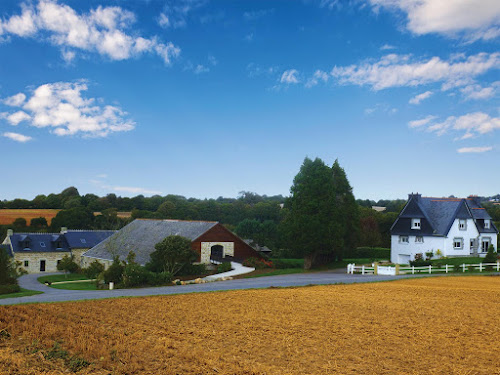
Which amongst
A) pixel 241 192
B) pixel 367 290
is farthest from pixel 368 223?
pixel 241 192

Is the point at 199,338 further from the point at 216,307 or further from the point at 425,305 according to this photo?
the point at 425,305

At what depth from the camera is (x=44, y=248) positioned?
5878 cm

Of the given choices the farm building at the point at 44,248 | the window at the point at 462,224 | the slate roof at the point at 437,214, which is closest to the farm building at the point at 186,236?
the farm building at the point at 44,248

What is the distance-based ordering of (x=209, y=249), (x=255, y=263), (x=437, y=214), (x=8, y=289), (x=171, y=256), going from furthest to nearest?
(x=437, y=214) < (x=209, y=249) < (x=255, y=263) < (x=171, y=256) < (x=8, y=289)

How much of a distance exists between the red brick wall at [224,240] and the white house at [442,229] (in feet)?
54.4

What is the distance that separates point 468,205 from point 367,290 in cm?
2827

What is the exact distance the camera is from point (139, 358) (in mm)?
11977

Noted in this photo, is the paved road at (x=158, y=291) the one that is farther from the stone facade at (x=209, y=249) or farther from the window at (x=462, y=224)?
the window at (x=462, y=224)

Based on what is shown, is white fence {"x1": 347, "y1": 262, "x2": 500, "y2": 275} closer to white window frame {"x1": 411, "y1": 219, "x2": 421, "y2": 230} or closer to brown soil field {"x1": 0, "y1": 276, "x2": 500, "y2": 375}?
white window frame {"x1": 411, "y1": 219, "x2": 421, "y2": 230}

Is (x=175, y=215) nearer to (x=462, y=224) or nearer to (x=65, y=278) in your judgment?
(x=65, y=278)

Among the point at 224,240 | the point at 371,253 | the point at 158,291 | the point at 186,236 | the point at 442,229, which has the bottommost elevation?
the point at 158,291

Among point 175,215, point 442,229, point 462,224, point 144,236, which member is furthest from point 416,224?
point 175,215

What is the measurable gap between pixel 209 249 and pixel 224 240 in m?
1.94

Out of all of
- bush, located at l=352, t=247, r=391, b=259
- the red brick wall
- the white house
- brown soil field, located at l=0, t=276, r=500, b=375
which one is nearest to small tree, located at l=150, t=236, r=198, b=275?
the red brick wall
